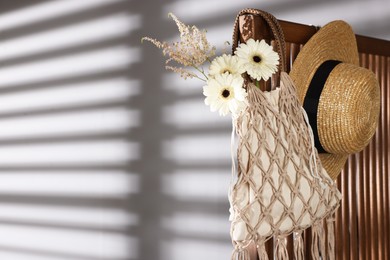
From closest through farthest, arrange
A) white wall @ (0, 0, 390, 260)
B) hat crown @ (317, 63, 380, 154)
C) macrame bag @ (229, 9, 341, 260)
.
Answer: macrame bag @ (229, 9, 341, 260) < hat crown @ (317, 63, 380, 154) < white wall @ (0, 0, 390, 260)

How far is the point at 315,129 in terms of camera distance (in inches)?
63.6

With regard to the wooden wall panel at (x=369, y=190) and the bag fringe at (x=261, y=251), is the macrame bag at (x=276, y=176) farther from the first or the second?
the wooden wall panel at (x=369, y=190)

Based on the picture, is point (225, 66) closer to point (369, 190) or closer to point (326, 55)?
point (326, 55)

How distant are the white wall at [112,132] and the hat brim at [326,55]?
62 centimetres

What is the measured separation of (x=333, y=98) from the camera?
1.60 meters

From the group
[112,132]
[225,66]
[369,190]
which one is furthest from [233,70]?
[112,132]

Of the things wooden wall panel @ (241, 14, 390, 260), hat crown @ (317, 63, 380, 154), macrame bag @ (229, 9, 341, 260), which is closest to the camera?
macrame bag @ (229, 9, 341, 260)

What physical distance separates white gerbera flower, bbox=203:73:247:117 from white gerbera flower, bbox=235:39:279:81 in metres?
0.05

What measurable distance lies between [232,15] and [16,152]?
5.45ft

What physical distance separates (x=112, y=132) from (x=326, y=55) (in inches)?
65.5

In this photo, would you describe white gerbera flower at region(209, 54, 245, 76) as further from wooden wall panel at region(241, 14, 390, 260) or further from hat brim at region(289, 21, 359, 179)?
wooden wall panel at region(241, 14, 390, 260)

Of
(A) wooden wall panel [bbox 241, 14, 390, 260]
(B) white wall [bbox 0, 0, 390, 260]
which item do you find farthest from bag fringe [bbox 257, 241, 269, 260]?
(B) white wall [bbox 0, 0, 390, 260]

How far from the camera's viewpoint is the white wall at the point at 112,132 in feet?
8.84

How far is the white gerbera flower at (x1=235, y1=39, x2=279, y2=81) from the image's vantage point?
1406mm
